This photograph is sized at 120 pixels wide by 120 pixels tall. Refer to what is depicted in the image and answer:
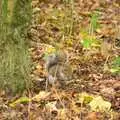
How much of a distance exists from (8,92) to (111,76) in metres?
1.49

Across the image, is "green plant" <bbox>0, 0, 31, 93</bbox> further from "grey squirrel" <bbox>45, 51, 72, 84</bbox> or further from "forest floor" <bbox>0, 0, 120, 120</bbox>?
"grey squirrel" <bbox>45, 51, 72, 84</bbox>

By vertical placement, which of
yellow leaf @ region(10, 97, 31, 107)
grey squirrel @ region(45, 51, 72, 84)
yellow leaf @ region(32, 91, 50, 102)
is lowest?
yellow leaf @ region(10, 97, 31, 107)

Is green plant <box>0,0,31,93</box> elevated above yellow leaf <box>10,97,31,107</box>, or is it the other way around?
green plant <box>0,0,31,93</box>

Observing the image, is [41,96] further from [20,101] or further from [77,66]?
[77,66]

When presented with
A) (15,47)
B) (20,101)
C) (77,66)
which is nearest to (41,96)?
(20,101)

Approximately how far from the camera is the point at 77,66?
682 cm

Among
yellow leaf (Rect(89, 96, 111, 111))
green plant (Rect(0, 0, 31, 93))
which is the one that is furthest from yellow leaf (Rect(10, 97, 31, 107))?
yellow leaf (Rect(89, 96, 111, 111))

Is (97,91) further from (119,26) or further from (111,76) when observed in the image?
(119,26)

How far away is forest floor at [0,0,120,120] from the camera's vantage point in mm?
5211

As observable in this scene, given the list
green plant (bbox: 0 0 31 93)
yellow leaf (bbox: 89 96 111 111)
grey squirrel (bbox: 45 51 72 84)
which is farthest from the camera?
grey squirrel (bbox: 45 51 72 84)

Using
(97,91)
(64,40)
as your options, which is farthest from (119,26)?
(97,91)

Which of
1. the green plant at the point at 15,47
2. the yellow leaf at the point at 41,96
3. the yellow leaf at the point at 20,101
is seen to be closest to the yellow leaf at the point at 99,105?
the yellow leaf at the point at 41,96

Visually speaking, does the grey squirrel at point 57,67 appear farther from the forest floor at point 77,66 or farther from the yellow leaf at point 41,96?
the yellow leaf at point 41,96

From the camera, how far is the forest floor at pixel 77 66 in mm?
5211
